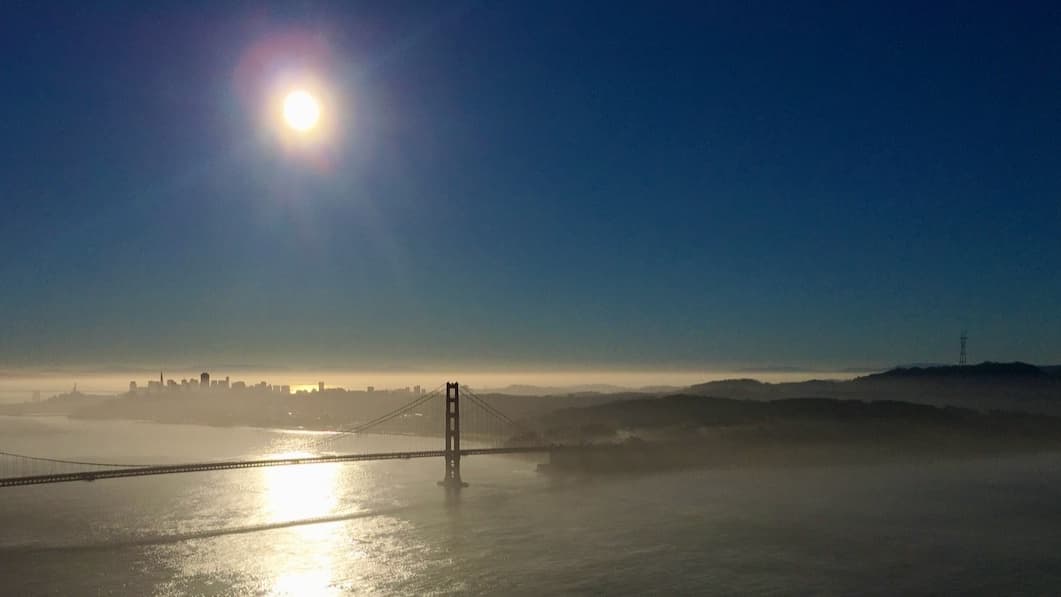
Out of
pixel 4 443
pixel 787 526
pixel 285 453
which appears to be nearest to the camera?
pixel 787 526

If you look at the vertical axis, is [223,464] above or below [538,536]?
above

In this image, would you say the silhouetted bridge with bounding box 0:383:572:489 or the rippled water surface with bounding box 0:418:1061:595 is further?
the silhouetted bridge with bounding box 0:383:572:489

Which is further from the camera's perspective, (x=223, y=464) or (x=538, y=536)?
(x=223, y=464)

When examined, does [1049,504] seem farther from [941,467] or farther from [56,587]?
[56,587]

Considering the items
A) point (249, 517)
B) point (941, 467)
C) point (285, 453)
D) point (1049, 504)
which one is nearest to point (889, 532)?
point (1049, 504)

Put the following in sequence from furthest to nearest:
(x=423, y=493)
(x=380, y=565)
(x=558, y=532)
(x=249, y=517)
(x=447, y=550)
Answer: (x=423, y=493) → (x=249, y=517) → (x=558, y=532) → (x=447, y=550) → (x=380, y=565)

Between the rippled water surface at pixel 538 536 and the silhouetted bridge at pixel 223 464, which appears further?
the silhouetted bridge at pixel 223 464

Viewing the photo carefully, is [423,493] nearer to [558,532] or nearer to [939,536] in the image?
[558,532]

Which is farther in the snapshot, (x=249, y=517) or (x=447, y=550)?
(x=249, y=517)
